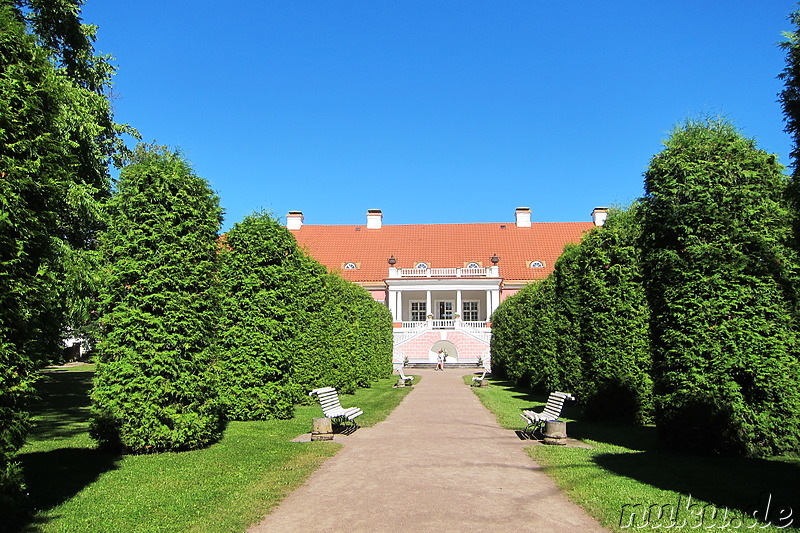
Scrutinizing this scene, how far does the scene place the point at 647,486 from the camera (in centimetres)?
663

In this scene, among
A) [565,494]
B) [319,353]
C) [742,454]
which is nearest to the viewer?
[565,494]

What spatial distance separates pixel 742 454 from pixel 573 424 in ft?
14.4

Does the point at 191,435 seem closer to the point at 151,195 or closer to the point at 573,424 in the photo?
the point at 151,195

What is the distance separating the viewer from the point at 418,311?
161ft

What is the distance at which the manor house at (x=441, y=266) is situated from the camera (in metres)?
39.4

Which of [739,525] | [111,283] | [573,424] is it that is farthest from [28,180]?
[573,424]

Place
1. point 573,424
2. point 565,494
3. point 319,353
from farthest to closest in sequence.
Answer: point 319,353, point 573,424, point 565,494

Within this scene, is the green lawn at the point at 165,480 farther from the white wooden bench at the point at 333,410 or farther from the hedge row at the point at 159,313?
the white wooden bench at the point at 333,410

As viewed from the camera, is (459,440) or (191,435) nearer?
(191,435)

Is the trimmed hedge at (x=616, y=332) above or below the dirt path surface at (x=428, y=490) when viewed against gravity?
above

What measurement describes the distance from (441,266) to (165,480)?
41.6 m

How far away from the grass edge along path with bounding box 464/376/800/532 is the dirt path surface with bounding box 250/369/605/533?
0.89 ft

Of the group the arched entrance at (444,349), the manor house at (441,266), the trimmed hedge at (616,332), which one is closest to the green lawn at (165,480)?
the trimmed hedge at (616,332)

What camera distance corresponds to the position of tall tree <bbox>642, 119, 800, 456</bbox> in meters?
8.30
